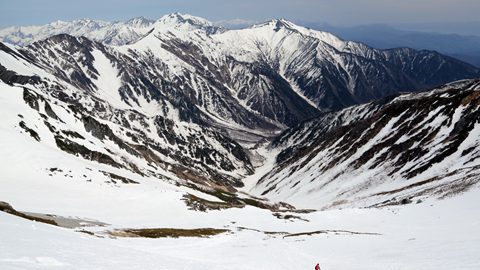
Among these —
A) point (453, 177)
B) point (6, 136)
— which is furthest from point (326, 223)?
point (6, 136)

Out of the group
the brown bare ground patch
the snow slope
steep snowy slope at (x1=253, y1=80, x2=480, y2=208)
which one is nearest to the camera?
the snow slope

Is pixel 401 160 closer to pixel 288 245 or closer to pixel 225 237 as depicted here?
pixel 225 237

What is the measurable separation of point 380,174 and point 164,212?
255ft

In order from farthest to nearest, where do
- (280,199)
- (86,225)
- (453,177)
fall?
(280,199), (453,177), (86,225)

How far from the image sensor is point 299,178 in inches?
7510

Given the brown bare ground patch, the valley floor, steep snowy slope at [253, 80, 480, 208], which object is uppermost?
steep snowy slope at [253, 80, 480, 208]

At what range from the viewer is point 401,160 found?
133625mm

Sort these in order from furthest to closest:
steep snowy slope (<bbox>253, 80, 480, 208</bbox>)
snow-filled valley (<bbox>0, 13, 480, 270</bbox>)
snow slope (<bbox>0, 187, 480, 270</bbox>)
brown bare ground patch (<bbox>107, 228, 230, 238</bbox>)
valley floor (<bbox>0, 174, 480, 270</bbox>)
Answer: steep snowy slope (<bbox>253, 80, 480, 208</bbox>)
brown bare ground patch (<bbox>107, 228, 230, 238</bbox>)
snow-filled valley (<bbox>0, 13, 480, 270</bbox>)
valley floor (<bbox>0, 174, 480, 270</bbox>)
snow slope (<bbox>0, 187, 480, 270</bbox>)

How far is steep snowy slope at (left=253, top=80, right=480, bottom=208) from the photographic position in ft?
326

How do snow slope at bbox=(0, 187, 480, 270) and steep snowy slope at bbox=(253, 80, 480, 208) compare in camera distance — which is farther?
steep snowy slope at bbox=(253, 80, 480, 208)

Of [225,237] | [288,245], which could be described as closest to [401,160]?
[225,237]

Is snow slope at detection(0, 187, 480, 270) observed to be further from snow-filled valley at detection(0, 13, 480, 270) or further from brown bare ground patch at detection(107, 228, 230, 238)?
brown bare ground patch at detection(107, 228, 230, 238)

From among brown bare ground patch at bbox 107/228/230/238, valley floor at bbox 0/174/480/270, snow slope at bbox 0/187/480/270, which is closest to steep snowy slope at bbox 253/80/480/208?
snow slope at bbox 0/187/480/270

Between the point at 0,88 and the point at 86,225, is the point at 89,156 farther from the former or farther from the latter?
the point at 86,225
